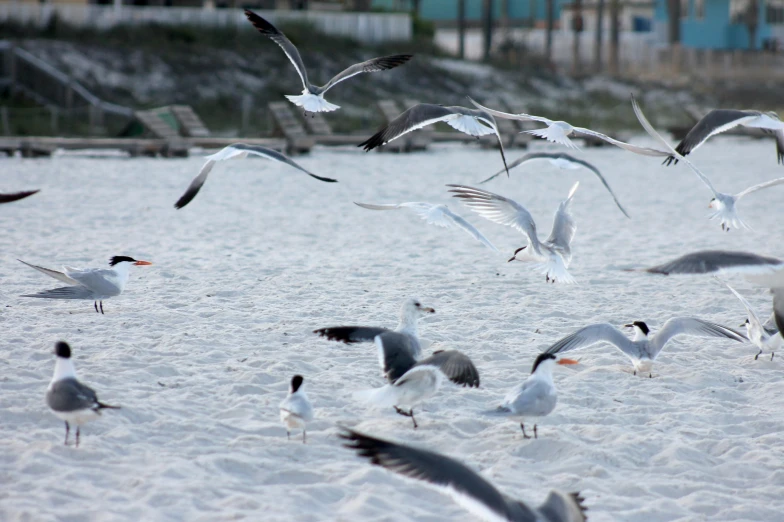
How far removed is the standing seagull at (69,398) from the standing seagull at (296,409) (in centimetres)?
81

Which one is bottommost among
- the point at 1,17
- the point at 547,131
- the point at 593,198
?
the point at 593,198

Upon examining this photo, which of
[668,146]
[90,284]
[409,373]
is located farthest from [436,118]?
[409,373]

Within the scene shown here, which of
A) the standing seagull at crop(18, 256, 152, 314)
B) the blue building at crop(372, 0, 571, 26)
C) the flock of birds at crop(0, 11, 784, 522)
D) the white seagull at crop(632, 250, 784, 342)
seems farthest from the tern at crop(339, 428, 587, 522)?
the blue building at crop(372, 0, 571, 26)

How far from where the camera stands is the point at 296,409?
453 centimetres

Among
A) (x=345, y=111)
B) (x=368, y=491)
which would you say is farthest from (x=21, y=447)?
(x=345, y=111)

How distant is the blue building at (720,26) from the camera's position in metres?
55.7

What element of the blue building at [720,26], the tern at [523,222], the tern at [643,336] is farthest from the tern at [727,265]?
the blue building at [720,26]

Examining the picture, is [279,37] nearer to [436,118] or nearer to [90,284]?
[436,118]

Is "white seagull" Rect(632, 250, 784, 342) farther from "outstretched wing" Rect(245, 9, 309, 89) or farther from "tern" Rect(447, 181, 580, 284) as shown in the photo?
"outstretched wing" Rect(245, 9, 309, 89)

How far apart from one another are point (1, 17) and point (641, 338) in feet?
101

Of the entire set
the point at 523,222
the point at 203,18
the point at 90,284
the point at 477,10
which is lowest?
the point at 90,284

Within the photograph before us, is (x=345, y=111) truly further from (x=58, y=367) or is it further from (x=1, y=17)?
(x=58, y=367)

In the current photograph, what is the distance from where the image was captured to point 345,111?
102ft

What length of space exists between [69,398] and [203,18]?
113 ft
